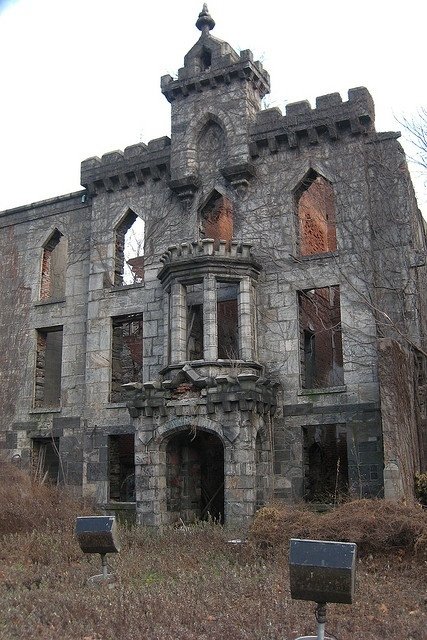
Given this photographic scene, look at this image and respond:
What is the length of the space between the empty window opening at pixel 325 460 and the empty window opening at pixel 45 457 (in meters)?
7.30

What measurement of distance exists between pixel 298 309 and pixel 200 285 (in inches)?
110

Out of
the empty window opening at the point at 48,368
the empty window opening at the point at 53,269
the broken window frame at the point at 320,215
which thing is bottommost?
the empty window opening at the point at 48,368

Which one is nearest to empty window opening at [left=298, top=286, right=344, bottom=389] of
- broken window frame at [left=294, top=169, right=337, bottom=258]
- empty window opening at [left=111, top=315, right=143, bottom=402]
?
broken window frame at [left=294, top=169, right=337, bottom=258]

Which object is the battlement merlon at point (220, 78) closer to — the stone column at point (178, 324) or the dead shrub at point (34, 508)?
the stone column at point (178, 324)

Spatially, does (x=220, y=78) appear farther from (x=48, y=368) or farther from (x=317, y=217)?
(x=48, y=368)

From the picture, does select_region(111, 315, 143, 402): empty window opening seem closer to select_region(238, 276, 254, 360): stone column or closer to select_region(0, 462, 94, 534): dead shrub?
select_region(238, 276, 254, 360): stone column

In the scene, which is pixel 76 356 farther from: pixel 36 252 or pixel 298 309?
pixel 298 309

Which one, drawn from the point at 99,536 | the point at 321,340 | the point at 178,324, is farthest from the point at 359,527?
the point at 321,340

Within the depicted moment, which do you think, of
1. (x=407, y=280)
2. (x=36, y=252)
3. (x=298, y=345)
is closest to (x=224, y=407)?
(x=298, y=345)

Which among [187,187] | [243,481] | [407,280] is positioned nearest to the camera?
[243,481]

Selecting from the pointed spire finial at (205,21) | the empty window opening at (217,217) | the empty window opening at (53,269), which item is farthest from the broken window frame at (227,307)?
the pointed spire finial at (205,21)

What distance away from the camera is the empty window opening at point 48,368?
20953 mm

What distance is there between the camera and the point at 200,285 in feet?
61.5

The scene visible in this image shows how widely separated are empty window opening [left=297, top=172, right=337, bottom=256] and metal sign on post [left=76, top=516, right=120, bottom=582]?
45.7 ft
